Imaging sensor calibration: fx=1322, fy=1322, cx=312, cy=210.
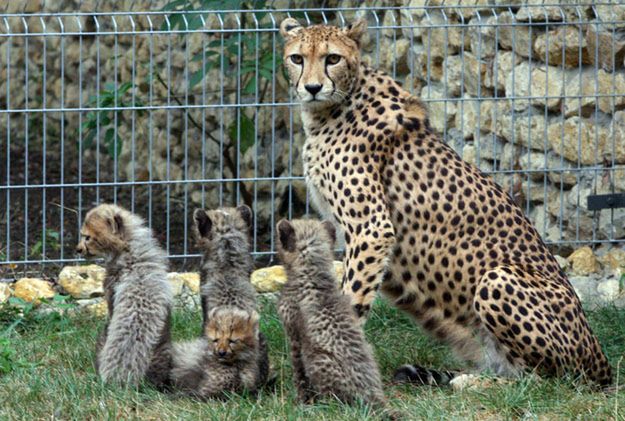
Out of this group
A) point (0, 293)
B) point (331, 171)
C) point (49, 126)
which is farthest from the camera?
point (49, 126)

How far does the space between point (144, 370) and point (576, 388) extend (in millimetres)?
1630

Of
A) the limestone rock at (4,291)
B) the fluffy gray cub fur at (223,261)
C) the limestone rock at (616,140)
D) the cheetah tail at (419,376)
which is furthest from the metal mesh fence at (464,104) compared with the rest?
the cheetah tail at (419,376)

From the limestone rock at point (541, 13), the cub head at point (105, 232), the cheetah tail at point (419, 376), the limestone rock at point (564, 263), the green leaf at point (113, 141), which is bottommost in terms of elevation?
the cheetah tail at point (419, 376)

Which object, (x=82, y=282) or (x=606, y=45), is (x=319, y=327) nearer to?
(x=82, y=282)

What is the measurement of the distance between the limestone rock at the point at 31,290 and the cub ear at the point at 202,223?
6.54 ft

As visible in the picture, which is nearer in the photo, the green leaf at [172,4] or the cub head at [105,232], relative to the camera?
the cub head at [105,232]

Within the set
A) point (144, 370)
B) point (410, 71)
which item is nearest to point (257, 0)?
point (410, 71)

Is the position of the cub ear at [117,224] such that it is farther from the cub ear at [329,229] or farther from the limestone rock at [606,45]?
the limestone rock at [606,45]

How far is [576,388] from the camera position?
16.4 ft

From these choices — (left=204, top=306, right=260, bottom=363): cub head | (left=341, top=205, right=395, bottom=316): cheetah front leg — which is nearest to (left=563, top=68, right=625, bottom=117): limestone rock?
(left=341, top=205, right=395, bottom=316): cheetah front leg

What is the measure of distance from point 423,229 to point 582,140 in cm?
223

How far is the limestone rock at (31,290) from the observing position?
271 inches

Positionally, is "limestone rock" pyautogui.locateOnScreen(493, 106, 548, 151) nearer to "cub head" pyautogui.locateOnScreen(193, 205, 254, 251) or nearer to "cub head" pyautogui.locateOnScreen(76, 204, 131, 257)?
"cub head" pyautogui.locateOnScreen(193, 205, 254, 251)

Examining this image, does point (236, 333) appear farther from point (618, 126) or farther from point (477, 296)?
point (618, 126)
